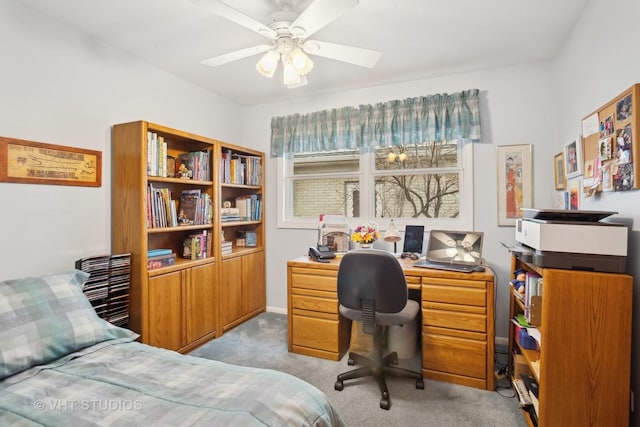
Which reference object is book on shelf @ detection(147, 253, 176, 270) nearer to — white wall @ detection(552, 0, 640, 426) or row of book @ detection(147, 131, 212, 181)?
row of book @ detection(147, 131, 212, 181)

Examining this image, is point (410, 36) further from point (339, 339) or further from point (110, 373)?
point (110, 373)

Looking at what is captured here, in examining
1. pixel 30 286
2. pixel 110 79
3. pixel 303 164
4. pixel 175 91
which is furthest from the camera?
pixel 303 164

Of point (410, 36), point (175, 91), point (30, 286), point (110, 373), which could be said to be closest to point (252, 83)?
point (175, 91)

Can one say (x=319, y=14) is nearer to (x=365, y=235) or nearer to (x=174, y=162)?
(x=365, y=235)

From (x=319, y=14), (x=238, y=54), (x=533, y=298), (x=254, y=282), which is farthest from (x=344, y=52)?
(x=254, y=282)

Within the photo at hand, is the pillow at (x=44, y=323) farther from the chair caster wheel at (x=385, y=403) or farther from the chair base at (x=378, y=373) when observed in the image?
the chair caster wheel at (x=385, y=403)

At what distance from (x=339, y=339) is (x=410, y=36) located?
2.38 m

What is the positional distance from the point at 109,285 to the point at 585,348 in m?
2.78

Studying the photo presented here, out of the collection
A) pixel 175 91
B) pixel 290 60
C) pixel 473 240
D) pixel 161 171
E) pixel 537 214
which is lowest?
pixel 473 240

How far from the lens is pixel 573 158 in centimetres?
213

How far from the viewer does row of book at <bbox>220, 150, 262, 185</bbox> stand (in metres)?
3.21

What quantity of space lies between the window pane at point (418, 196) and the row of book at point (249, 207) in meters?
1.35

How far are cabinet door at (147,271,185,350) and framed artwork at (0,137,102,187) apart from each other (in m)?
0.88

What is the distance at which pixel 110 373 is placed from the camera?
1.39m
